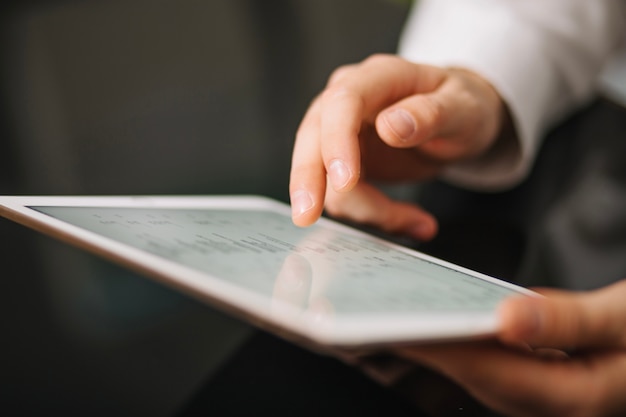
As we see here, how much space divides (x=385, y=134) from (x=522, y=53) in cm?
27

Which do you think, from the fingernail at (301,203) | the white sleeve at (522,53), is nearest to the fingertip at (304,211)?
the fingernail at (301,203)

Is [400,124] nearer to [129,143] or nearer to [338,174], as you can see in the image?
[338,174]

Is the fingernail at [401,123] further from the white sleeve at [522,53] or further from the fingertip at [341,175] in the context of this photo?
the white sleeve at [522,53]

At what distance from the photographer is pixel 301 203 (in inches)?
10.9

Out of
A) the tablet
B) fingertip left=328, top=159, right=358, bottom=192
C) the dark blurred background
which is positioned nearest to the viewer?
the tablet

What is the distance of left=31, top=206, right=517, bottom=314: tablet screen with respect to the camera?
0.65ft

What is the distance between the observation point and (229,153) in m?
0.56

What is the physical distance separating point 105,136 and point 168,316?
0.56 ft

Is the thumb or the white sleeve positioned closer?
the thumb

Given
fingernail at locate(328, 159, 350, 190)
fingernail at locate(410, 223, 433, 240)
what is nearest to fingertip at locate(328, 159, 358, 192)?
fingernail at locate(328, 159, 350, 190)

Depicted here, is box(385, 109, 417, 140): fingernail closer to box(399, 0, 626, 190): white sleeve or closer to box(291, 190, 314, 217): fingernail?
box(291, 190, 314, 217): fingernail

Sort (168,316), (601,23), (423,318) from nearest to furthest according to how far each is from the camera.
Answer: (423,318)
(168,316)
(601,23)

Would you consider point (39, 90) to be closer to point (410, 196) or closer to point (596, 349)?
point (410, 196)

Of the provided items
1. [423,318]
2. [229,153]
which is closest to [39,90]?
[229,153]
